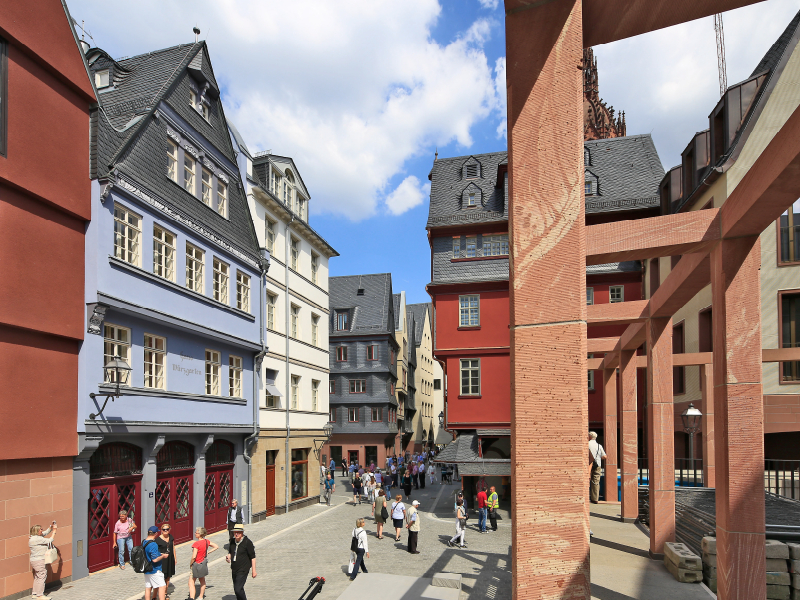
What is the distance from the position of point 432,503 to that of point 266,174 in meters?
16.7

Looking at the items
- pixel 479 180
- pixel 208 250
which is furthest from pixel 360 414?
pixel 208 250

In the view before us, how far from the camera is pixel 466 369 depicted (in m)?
28.3

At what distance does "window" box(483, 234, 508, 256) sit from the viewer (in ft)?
96.0

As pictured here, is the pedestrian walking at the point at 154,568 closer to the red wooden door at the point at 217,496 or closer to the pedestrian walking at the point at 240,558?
the pedestrian walking at the point at 240,558

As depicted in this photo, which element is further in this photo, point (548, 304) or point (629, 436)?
point (629, 436)

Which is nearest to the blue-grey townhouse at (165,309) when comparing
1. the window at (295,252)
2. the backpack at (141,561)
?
the backpack at (141,561)

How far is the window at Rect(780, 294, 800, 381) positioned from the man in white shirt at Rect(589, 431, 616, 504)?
6657 millimetres

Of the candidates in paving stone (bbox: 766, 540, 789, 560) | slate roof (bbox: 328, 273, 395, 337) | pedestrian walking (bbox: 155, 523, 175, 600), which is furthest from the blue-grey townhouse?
slate roof (bbox: 328, 273, 395, 337)

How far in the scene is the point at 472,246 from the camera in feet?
97.6

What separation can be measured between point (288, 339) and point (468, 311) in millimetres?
8118

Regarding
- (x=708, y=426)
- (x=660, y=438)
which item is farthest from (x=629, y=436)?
(x=660, y=438)

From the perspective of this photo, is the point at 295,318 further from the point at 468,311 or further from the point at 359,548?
the point at 359,548

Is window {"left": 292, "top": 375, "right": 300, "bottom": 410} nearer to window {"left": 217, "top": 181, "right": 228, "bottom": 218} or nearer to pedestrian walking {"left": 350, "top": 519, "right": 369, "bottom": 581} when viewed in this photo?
window {"left": 217, "top": 181, "right": 228, "bottom": 218}

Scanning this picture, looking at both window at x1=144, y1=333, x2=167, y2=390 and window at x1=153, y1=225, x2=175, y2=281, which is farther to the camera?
window at x1=153, y1=225, x2=175, y2=281
